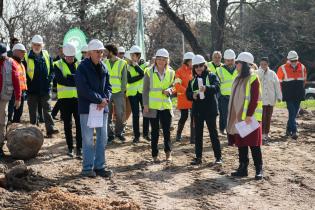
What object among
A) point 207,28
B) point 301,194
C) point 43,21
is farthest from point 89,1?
point 301,194

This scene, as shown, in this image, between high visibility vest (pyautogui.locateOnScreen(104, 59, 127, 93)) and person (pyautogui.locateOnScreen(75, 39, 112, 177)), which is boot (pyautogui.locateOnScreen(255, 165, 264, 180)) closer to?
person (pyautogui.locateOnScreen(75, 39, 112, 177))

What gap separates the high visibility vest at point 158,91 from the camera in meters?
Result: 8.85

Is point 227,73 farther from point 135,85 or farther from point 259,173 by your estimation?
point 259,173

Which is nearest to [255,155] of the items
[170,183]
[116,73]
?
[170,183]

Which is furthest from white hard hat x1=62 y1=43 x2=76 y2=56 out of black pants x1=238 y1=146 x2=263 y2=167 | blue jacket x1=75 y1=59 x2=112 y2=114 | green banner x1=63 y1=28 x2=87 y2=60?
green banner x1=63 y1=28 x2=87 y2=60

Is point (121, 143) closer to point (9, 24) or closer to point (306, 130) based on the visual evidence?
point (306, 130)

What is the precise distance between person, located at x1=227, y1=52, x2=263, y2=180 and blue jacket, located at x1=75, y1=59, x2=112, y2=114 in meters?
2.10

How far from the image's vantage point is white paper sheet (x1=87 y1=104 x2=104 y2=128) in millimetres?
7496

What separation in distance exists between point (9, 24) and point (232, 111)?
86.9 feet

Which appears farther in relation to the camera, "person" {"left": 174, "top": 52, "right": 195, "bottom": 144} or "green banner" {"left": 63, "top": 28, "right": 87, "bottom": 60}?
"green banner" {"left": 63, "top": 28, "right": 87, "bottom": 60}

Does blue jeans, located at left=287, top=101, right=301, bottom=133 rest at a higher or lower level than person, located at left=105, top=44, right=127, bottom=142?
lower

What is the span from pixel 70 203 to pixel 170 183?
2060mm

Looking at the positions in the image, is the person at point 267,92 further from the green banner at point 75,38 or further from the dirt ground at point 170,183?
the green banner at point 75,38

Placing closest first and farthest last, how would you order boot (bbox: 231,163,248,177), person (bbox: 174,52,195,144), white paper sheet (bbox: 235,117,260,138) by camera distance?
white paper sheet (bbox: 235,117,260,138) < boot (bbox: 231,163,248,177) < person (bbox: 174,52,195,144)
